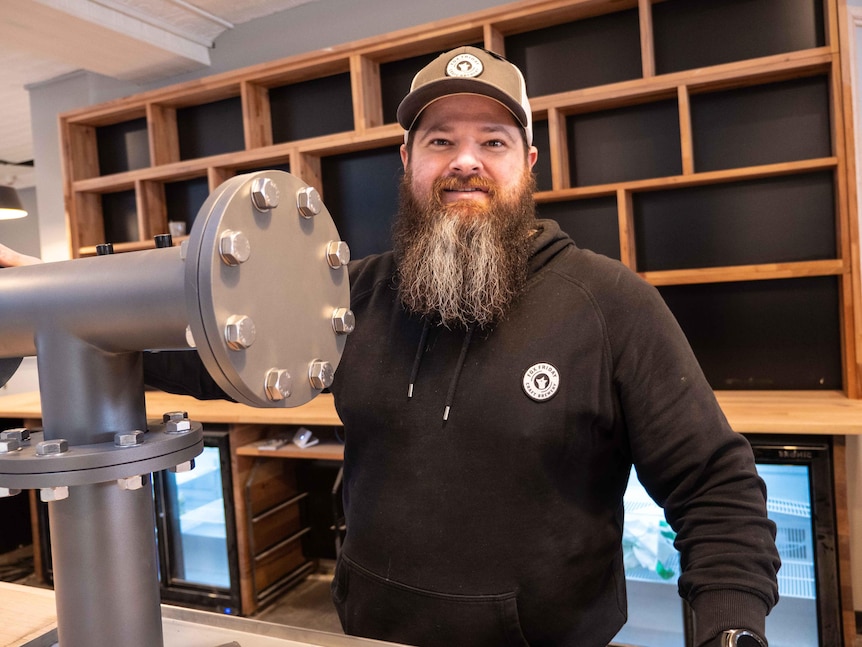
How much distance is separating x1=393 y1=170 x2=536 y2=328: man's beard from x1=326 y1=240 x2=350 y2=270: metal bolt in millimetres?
673

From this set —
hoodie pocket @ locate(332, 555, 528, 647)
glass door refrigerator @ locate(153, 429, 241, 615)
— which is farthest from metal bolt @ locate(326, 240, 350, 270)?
glass door refrigerator @ locate(153, 429, 241, 615)

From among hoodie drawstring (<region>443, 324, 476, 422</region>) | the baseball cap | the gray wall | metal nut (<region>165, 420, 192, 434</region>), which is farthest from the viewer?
the gray wall

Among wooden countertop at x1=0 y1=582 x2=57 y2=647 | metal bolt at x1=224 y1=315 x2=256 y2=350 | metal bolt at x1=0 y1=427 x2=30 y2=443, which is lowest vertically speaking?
wooden countertop at x1=0 y1=582 x2=57 y2=647

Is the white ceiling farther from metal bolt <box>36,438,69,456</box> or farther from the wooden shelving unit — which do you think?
metal bolt <box>36,438,69,456</box>

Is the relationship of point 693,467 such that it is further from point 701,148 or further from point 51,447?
point 701,148

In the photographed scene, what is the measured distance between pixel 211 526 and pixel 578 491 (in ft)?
8.87

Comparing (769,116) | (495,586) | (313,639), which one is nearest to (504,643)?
(495,586)

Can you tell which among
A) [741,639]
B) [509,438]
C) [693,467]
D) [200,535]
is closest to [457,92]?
[509,438]

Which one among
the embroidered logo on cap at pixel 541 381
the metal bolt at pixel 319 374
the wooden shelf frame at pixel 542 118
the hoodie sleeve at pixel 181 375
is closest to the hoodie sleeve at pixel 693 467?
the embroidered logo on cap at pixel 541 381

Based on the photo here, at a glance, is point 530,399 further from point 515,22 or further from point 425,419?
point 515,22

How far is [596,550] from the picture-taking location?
3.77 feet

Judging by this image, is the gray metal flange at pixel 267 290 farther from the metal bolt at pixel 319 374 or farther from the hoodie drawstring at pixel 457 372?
the hoodie drawstring at pixel 457 372

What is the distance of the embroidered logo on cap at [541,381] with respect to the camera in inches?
44.4

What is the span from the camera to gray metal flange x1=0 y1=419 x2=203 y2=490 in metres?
0.48
